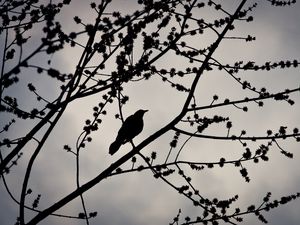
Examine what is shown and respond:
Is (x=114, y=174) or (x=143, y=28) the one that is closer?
(x=114, y=174)

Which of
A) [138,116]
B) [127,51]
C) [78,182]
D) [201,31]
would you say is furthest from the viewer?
[138,116]

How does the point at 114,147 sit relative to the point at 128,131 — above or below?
above

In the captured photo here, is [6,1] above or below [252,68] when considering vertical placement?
above

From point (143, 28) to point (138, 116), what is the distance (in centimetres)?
381

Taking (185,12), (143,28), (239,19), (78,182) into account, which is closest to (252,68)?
(239,19)

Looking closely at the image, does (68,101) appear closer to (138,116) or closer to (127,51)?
(127,51)

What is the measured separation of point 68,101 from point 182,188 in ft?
6.10

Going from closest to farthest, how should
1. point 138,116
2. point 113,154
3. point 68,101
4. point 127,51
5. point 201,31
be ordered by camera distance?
point 68,101
point 127,51
point 201,31
point 113,154
point 138,116

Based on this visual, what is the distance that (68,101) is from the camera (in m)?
4.38

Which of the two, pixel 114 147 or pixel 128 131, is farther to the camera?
pixel 114 147

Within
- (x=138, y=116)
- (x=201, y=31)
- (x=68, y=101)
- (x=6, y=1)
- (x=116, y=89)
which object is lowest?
(x=68, y=101)

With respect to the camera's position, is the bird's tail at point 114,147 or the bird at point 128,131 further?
the bird's tail at point 114,147

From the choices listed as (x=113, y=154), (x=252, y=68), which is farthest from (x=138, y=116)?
(x=252, y=68)

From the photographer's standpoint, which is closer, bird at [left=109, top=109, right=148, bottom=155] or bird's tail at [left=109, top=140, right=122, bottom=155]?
bird at [left=109, top=109, right=148, bottom=155]
